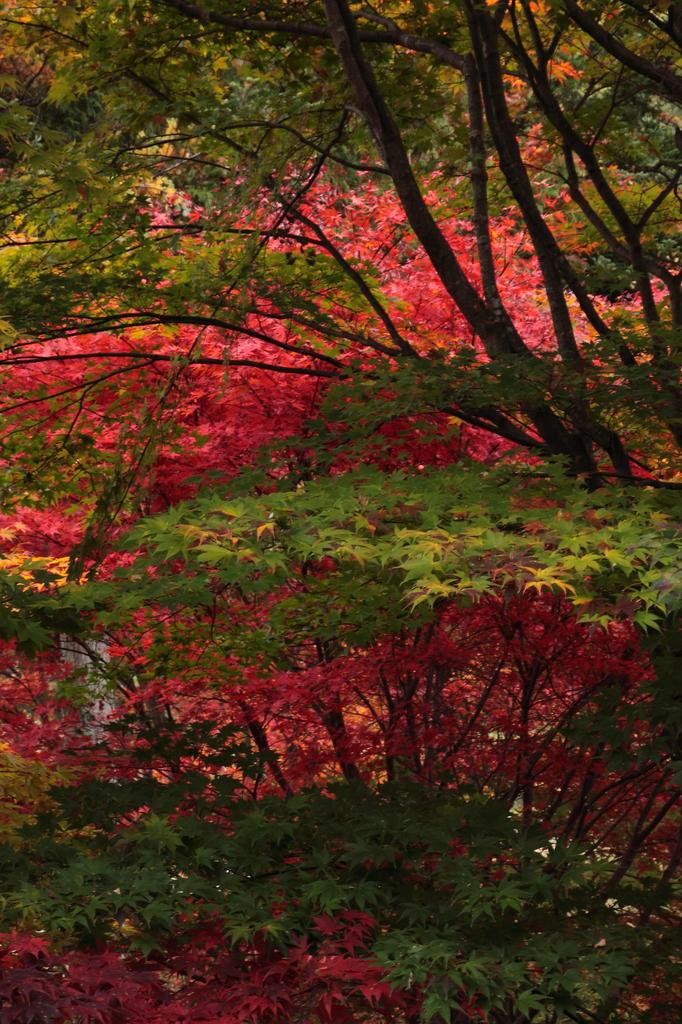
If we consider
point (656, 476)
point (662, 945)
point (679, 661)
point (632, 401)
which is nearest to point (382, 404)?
point (632, 401)

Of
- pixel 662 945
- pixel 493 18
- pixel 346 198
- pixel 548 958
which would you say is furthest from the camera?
pixel 346 198

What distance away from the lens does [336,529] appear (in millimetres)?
4004

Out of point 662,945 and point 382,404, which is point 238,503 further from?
point 662,945

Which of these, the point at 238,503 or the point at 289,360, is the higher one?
the point at 289,360

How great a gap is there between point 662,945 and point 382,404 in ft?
10.0

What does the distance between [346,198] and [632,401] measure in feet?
12.9

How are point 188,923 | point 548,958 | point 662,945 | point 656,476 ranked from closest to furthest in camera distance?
point 548,958
point 188,923
point 662,945
point 656,476

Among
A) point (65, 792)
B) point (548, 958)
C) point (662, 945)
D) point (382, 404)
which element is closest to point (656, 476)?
point (382, 404)

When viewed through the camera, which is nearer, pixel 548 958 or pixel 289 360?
pixel 548 958

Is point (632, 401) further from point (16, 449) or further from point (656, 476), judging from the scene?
point (16, 449)

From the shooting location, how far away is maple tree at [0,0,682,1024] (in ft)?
13.9

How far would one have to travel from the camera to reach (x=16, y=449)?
710cm

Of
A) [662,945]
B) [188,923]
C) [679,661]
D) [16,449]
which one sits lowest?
[188,923]

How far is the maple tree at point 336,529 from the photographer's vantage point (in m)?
4.24
